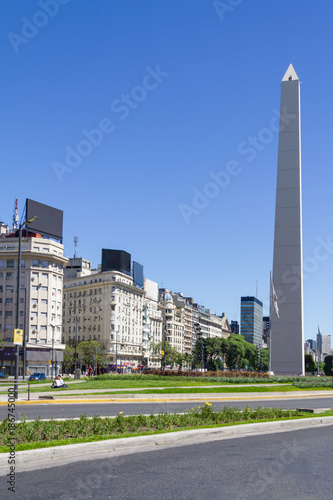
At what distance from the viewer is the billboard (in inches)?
5529

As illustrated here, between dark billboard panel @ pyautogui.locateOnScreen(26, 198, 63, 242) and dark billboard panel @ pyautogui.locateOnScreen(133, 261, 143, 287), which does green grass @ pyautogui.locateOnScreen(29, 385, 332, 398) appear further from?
dark billboard panel @ pyautogui.locateOnScreen(133, 261, 143, 287)

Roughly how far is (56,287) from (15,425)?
258 ft

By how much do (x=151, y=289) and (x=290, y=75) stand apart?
96231 mm

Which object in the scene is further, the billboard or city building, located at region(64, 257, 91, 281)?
the billboard

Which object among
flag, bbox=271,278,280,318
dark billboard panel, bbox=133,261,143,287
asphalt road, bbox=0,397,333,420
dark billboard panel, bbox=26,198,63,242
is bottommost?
asphalt road, bbox=0,397,333,420

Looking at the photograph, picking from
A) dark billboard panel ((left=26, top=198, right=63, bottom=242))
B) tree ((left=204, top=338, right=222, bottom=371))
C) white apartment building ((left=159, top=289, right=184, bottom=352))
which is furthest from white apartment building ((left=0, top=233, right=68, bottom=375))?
white apartment building ((left=159, top=289, right=184, bottom=352))

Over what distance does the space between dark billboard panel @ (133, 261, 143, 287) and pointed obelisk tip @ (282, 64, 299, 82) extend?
3061 inches

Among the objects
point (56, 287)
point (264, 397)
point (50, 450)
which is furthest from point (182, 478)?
point (56, 287)

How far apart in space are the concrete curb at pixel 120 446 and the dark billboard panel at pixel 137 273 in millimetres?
111130

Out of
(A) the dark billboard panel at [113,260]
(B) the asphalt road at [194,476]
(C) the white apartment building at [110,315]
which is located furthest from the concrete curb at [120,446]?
(A) the dark billboard panel at [113,260]

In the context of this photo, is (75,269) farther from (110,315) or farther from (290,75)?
(290,75)

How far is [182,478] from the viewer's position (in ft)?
28.2

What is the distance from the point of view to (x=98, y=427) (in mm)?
11961

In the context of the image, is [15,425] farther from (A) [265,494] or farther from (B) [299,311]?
(B) [299,311]
